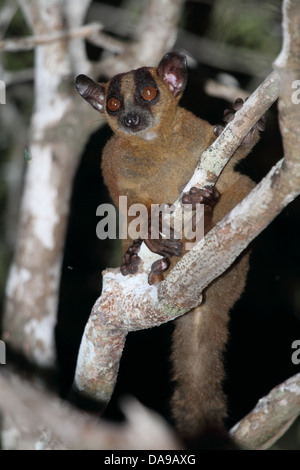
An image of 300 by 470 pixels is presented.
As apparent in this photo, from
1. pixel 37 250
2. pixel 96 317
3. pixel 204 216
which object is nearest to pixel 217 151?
pixel 204 216

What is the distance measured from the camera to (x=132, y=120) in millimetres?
3988

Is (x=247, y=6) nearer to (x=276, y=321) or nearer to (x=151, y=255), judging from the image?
(x=276, y=321)

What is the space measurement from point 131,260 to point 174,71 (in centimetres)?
148

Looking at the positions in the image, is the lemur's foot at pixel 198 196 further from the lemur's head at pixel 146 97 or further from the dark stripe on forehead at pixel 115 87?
the dark stripe on forehead at pixel 115 87

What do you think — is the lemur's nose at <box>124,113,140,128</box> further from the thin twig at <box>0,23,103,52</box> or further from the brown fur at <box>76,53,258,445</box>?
the thin twig at <box>0,23,103,52</box>

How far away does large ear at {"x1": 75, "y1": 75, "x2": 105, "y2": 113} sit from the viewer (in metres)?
4.33

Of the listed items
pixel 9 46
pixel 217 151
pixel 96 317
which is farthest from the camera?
pixel 9 46

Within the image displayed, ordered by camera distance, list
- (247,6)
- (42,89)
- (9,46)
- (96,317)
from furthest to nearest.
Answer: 1. (247,6)
2. (42,89)
3. (9,46)
4. (96,317)

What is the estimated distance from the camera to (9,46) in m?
5.57

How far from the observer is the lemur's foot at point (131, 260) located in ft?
11.6

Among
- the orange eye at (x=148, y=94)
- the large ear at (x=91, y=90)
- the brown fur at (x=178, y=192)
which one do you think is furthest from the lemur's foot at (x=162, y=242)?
the large ear at (x=91, y=90)

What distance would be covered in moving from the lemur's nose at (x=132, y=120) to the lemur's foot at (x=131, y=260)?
2.67 ft

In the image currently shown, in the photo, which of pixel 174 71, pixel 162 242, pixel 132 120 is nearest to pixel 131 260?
pixel 162 242

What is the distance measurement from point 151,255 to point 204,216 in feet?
1.42
